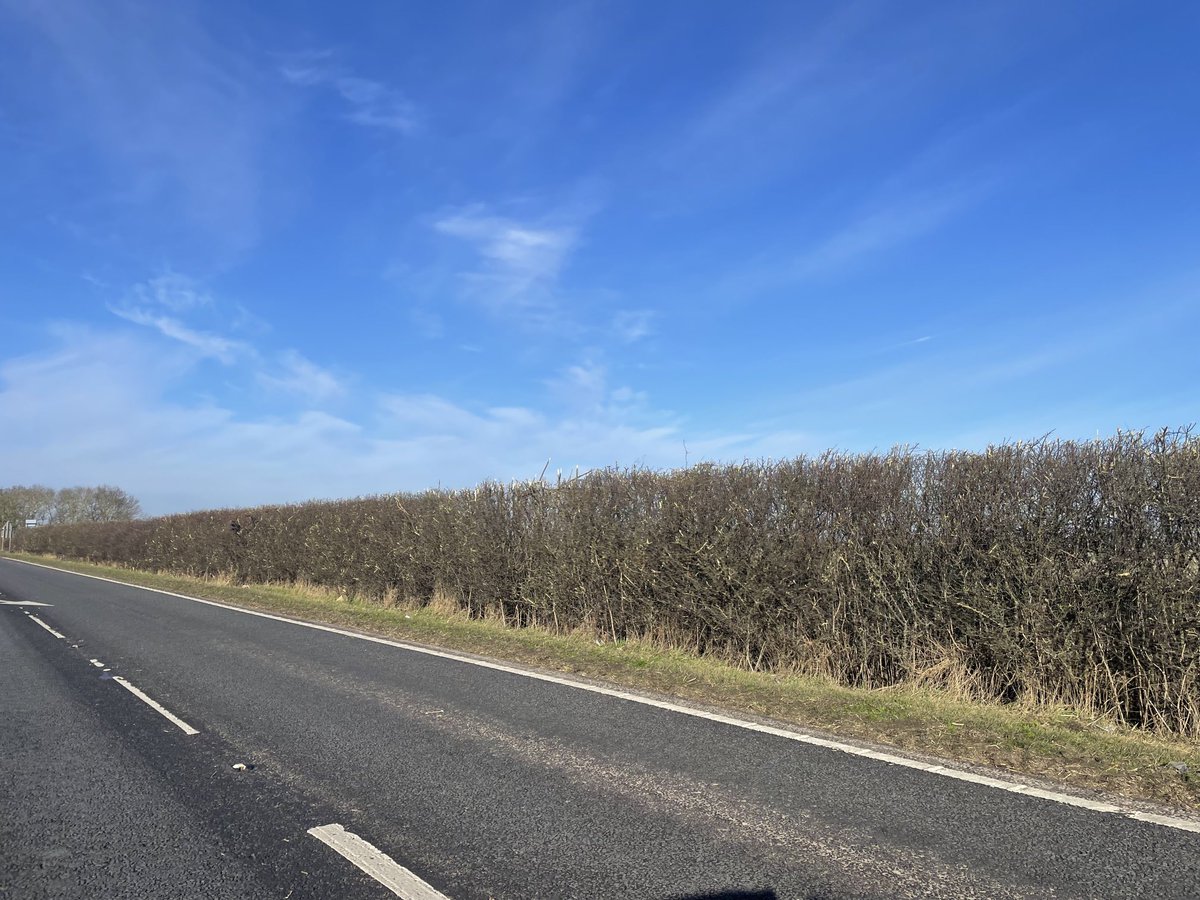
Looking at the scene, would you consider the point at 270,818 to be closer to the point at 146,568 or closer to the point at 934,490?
the point at 934,490

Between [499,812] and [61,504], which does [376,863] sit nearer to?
[499,812]

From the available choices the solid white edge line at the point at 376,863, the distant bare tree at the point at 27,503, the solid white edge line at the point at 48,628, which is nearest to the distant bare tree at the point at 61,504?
the distant bare tree at the point at 27,503

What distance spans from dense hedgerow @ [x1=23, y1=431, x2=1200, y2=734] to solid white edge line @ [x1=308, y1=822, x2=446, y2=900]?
5.73 m

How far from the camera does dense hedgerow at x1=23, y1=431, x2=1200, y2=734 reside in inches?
252

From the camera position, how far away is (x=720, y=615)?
31.5ft

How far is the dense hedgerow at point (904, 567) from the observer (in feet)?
21.0

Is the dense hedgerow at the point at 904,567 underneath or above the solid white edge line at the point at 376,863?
above

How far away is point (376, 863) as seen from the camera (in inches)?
147

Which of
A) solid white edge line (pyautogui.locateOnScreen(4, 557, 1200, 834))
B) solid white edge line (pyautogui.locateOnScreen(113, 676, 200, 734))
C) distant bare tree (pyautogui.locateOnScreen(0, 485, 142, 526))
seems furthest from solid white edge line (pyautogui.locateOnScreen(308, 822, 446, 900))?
distant bare tree (pyautogui.locateOnScreen(0, 485, 142, 526))

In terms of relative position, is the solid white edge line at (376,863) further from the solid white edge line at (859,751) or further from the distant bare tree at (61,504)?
the distant bare tree at (61,504)

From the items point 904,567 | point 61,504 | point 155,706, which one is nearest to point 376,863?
point 155,706

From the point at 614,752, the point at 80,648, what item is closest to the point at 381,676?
the point at 614,752

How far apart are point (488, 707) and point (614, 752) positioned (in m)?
1.82

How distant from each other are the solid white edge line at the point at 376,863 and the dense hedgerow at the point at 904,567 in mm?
5729
